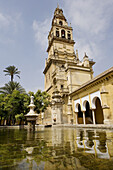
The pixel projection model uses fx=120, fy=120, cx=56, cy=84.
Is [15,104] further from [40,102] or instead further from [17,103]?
[40,102]

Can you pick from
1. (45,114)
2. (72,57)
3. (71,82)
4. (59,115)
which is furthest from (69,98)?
(72,57)

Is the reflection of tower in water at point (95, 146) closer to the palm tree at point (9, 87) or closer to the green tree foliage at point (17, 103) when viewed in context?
the green tree foliage at point (17, 103)

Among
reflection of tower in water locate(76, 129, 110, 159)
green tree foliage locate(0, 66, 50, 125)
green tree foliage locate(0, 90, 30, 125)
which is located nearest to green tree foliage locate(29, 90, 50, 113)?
green tree foliage locate(0, 66, 50, 125)

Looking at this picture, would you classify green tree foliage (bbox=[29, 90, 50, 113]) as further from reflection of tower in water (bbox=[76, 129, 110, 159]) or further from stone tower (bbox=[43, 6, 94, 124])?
reflection of tower in water (bbox=[76, 129, 110, 159])

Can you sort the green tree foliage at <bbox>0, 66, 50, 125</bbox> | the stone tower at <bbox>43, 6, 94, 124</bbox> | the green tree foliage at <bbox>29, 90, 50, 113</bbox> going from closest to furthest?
the green tree foliage at <bbox>0, 66, 50, 125</bbox> → the green tree foliage at <bbox>29, 90, 50, 113</bbox> → the stone tower at <bbox>43, 6, 94, 124</bbox>

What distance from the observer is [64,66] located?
34406 mm

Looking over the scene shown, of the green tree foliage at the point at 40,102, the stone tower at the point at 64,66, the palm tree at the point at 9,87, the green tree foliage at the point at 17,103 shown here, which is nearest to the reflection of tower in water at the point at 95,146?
the stone tower at the point at 64,66

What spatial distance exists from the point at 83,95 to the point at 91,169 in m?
18.2

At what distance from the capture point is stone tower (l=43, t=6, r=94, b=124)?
25250mm

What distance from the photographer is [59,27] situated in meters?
39.7

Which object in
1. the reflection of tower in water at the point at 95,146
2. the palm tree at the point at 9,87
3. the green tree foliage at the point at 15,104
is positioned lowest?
the reflection of tower in water at the point at 95,146

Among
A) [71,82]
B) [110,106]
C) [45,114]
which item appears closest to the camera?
[110,106]

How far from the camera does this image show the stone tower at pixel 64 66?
2525cm

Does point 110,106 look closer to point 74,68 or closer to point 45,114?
point 74,68
